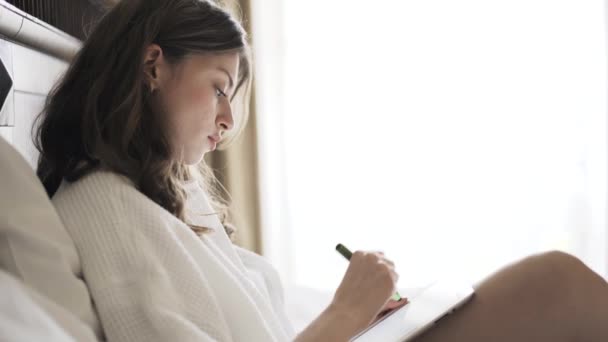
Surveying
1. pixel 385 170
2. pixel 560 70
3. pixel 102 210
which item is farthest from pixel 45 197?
pixel 560 70

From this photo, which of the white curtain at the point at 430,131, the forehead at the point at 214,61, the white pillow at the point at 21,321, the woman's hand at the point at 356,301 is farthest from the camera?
the white curtain at the point at 430,131

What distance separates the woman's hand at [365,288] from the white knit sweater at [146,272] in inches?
4.4

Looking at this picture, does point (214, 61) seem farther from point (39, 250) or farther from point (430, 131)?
point (430, 131)

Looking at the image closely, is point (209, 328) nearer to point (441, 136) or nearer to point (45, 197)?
point (45, 197)

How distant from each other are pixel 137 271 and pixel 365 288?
0.33 metres

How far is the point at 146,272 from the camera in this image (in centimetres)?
71

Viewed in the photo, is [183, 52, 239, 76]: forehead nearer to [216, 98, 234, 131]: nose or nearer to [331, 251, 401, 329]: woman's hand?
[216, 98, 234, 131]: nose

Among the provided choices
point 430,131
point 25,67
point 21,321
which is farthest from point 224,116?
point 430,131

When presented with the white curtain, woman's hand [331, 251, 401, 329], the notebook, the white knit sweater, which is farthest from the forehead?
the white curtain

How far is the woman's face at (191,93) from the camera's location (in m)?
0.93

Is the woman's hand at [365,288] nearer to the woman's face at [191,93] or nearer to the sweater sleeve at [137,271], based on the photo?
the sweater sleeve at [137,271]

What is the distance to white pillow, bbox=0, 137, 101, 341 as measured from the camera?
0.64 metres

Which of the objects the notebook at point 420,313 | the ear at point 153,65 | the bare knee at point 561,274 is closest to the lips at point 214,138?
the ear at point 153,65

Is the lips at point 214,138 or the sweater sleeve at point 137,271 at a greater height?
the lips at point 214,138
